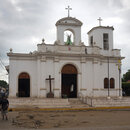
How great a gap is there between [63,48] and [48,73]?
3368 millimetres

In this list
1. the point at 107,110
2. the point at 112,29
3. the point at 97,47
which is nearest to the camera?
the point at 107,110

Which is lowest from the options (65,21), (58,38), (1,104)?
(1,104)

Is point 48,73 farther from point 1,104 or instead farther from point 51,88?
point 1,104

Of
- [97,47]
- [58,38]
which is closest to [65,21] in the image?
[58,38]

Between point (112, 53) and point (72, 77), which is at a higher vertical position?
point (112, 53)

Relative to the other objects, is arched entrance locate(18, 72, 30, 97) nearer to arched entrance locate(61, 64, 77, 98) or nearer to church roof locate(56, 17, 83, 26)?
arched entrance locate(61, 64, 77, 98)

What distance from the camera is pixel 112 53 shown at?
26812 millimetres

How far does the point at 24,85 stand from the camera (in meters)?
24.7

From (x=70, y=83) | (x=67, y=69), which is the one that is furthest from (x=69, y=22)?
(x=70, y=83)

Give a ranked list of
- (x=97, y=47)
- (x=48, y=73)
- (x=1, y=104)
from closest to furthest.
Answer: (x=1, y=104) → (x=48, y=73) → (x=97, y=47)

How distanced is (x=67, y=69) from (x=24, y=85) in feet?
17.3

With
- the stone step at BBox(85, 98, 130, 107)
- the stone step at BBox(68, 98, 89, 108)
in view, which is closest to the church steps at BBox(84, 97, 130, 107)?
the stone step at BBox(85, 98, 130, 107)

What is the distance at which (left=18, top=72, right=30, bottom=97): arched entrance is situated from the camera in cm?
2420

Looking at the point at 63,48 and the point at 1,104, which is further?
the point at 63,48
